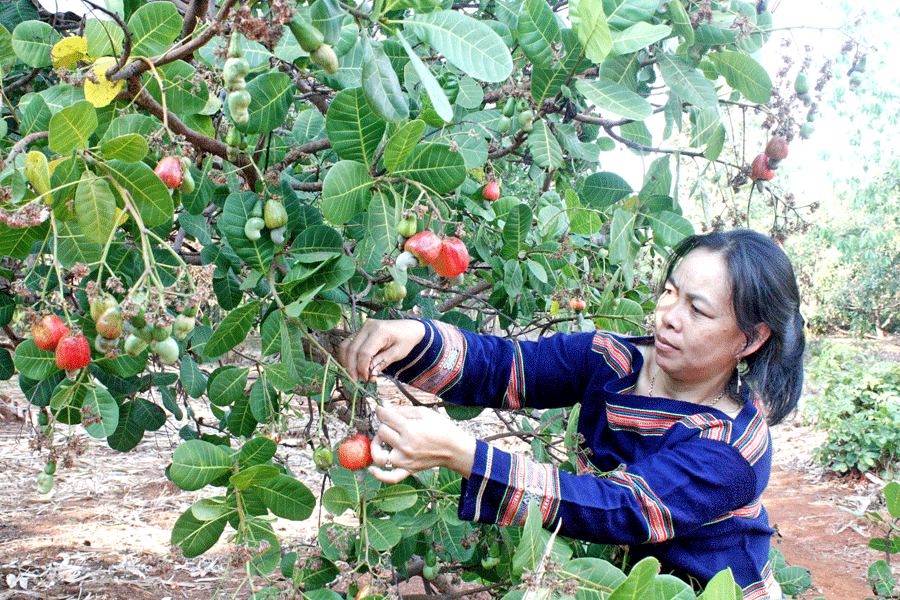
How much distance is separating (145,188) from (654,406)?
3.49 ft

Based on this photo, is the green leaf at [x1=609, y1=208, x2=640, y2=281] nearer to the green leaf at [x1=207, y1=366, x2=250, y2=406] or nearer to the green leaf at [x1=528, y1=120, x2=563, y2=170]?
the green leaf at [x1=528, y1=120, x2=563, y2=170]

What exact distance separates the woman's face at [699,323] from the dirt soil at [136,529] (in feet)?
4.32

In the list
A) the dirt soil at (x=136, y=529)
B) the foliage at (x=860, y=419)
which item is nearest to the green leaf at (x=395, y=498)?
the dirt soil at (x=136, y=529)

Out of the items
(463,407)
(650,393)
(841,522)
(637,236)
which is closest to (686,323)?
(650,393)

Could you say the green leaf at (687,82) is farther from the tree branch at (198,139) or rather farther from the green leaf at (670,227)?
the tree branch at (198,139)

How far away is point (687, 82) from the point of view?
133cm

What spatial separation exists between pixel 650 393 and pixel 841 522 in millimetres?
4392

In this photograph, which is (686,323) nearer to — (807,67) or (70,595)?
(807,67)

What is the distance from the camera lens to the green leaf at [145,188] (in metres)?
0.94

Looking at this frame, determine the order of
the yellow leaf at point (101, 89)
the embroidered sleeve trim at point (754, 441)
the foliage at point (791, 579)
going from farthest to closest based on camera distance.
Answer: the foliage at point (791, 579)
the embroidered sleeve trim at point (754, 441)
the yellow leaf at point (101, 89)

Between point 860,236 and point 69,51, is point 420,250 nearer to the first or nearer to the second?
point 69,51

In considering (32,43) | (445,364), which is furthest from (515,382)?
(32,43)

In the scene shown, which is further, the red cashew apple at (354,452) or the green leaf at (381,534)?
the green leaf at (381,534)

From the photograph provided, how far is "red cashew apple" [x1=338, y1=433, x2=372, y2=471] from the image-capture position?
1.10m
